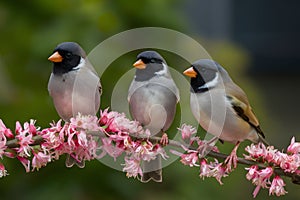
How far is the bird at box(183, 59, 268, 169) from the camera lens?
1.56 meters

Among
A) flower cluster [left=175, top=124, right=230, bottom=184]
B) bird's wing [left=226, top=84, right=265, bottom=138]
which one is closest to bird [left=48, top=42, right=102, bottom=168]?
flower cluster [left=175, top=124, right=230, bottom=184]

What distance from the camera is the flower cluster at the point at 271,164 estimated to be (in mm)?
1645

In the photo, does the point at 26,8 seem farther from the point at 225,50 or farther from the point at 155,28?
the point at 225,50

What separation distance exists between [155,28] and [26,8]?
793 millimetres

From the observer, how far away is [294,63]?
7465mm

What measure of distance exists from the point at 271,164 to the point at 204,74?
11.5 inches

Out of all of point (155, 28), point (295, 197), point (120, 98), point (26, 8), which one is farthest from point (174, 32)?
point (295, 197)

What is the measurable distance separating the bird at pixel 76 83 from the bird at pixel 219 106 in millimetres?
224

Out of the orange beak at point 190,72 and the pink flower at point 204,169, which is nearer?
the orange beak at point 190,72

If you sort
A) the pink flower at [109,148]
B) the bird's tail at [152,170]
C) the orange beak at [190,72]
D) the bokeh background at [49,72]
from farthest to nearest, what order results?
the bokeh background at [49,72] < the bird's tail at [152,170] < the pink flower at [109,148] < the orange beak at [190,72]

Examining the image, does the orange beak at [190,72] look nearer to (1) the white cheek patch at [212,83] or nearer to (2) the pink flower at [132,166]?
(1) the white cheek patch at [212,83]

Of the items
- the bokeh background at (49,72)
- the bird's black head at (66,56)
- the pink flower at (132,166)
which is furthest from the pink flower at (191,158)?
the bokeh background at (49,72)

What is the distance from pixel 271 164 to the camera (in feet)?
5.49

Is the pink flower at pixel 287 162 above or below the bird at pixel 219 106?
below
